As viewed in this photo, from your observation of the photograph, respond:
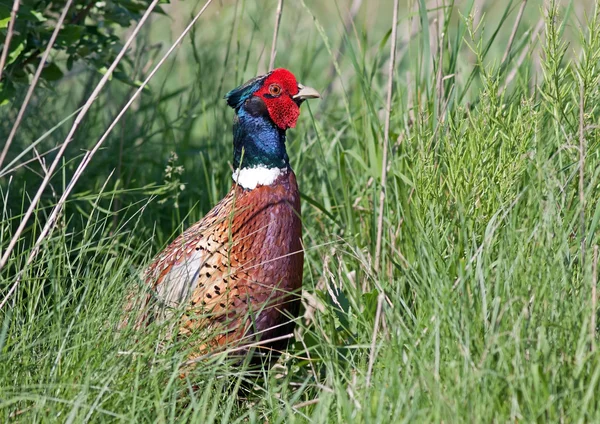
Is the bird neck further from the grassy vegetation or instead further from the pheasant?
the grassy vegetation

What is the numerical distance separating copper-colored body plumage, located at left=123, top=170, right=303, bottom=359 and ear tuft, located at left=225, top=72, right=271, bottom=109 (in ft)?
0.97

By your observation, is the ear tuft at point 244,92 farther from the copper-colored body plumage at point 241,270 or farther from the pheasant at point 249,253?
the copper-colored body plumage at point 241,270

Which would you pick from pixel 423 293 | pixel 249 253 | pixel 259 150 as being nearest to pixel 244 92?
pixel 259 150

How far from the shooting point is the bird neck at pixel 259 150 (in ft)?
9.35

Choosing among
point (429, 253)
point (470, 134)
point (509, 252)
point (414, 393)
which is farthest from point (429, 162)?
point (414, 393)

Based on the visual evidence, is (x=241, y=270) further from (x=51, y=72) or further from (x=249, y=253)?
(x=51, y=72)

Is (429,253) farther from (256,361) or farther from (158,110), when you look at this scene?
(158,110)

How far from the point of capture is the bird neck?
2.85m

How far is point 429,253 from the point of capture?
2395mm

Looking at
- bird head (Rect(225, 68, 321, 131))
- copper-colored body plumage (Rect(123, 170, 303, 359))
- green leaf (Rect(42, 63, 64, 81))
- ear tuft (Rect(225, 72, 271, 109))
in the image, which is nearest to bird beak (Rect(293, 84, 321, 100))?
bird head (Rect(225, 68, 321, 131))

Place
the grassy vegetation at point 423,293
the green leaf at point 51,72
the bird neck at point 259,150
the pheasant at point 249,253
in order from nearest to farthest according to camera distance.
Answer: the grassy vegetation at point 423,293, the pheasant at point 249,253, the bird neck at point 259,150, the green leaf at point 51,72

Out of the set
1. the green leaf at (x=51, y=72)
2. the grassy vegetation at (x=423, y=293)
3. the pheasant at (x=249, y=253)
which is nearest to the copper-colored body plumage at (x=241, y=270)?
the pheasant at (x=249, y=253)

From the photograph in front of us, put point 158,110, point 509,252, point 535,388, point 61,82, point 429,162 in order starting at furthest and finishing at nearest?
point 61,82 < point 158,110 < point 429,162 < point 509,252 < point 535,388

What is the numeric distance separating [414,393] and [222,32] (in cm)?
346
